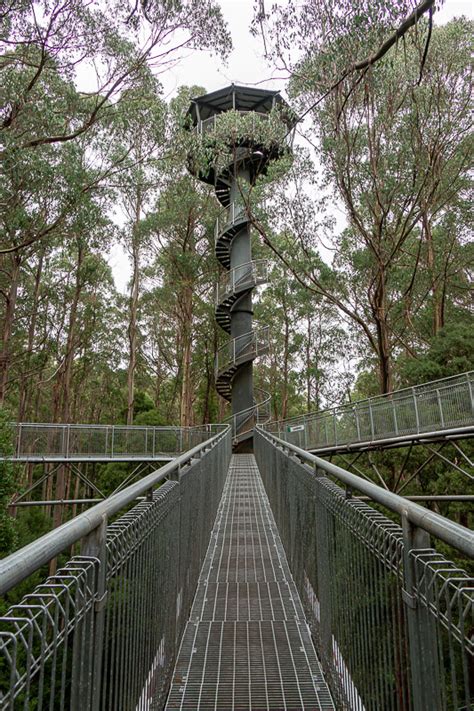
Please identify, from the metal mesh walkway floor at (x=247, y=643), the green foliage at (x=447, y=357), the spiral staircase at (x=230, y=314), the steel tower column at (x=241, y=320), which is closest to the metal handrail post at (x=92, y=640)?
the metal mesh walkway floor at (x=247, y=643)

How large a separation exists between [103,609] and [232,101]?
30.0m

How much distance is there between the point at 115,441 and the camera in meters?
17.0

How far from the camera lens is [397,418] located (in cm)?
1358

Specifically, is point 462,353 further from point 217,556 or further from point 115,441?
point 217,556

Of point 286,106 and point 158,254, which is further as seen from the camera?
point 158,254

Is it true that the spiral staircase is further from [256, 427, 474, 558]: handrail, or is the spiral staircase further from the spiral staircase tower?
[256, 427, 474, 558]: handrail

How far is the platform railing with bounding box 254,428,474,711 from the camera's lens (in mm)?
1529

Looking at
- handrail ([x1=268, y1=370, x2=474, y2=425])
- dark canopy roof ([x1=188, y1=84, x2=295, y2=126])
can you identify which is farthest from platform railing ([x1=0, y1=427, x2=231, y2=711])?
dark canopy roof ([x1=188, y1=84, x2=295, y2=126])

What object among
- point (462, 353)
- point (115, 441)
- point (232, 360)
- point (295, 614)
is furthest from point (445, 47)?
point (295, 614)

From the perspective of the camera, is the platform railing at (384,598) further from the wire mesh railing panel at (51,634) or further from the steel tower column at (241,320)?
the steel tower column at (241,320)

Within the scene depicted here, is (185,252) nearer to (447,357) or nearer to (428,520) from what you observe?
(447,357)

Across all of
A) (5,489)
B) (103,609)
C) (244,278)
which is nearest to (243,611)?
(103,609)

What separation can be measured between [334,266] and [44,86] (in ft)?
48.9

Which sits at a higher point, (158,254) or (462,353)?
(158,254)
